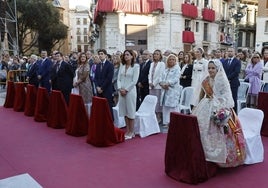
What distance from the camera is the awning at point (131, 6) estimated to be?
24859mm

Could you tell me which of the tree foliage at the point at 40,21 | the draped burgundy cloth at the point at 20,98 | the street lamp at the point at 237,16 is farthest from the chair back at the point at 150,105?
the tree foliage at the point at 40,21

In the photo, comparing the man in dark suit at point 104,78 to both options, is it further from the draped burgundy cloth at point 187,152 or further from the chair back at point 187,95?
the draped burgundy cloth at point 187,152

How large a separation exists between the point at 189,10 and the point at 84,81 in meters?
22.4

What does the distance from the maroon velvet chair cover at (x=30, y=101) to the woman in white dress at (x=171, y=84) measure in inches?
141

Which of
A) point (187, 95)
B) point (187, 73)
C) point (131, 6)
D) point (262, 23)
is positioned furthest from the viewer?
point (262, 23)

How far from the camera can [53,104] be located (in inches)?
284


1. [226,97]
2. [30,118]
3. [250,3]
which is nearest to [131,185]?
[226,97]

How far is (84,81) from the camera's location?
717 centimetres

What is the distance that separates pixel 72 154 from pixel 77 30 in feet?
312

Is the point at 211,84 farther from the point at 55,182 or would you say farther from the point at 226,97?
the point at 55,182

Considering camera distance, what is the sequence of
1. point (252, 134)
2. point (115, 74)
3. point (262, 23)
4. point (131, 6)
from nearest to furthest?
point (252, 134) < point (115, 74) < point (131, 6) < point (262, 23)

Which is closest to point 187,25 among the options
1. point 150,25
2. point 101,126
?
point 150,25

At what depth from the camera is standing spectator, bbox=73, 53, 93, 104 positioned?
7.13 metres

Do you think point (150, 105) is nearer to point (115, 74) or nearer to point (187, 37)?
point (115, 74)
